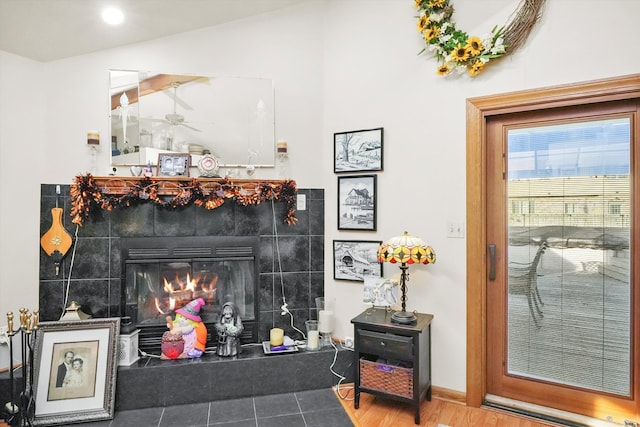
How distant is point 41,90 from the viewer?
8.70 ft

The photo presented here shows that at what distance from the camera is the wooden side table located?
7.36 feet

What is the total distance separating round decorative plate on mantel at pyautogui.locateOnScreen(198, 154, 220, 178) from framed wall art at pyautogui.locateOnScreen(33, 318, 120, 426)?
1216mm

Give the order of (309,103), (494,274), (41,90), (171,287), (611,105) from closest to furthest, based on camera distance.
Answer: (611,105) < (494,274) < (41,90) < (171,287) < (309,103)

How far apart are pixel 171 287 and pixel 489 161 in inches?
100

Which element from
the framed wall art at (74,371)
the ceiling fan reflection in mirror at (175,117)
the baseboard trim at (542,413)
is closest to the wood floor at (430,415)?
the baseboard trim at (542,413)

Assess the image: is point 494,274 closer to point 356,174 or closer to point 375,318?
point 375,318

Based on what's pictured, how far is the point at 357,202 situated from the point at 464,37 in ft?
4.43

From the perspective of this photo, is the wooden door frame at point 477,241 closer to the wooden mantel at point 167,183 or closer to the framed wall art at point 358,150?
the framed wall art at point 358,150

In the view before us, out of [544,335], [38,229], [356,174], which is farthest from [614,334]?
[38,229]

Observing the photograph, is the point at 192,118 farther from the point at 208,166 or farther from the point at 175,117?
the point at 208,166

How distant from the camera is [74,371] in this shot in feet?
7.54

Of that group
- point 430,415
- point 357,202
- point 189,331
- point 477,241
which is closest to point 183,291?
point 189,331

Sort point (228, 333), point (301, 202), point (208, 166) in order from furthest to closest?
point (301, 202) < point (208, 166) < point (228, 333)

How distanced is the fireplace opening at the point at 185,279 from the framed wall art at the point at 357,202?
0.76 metres
